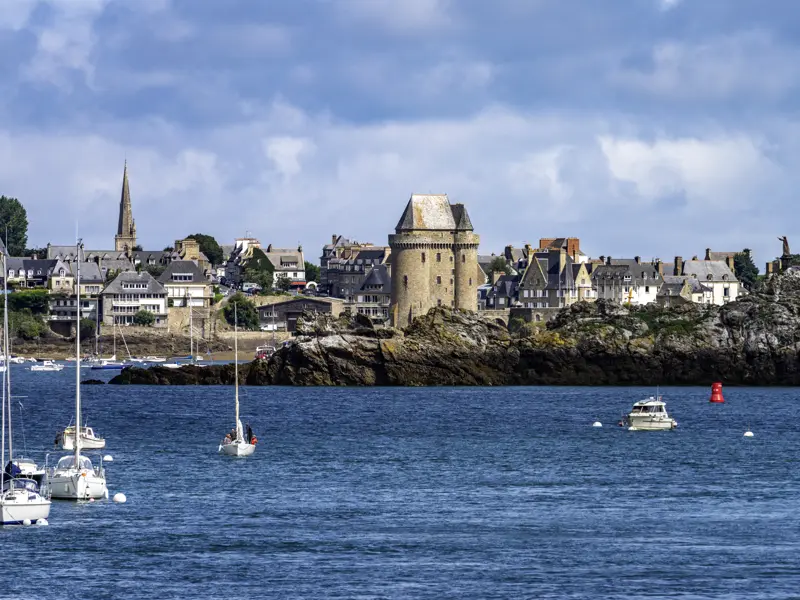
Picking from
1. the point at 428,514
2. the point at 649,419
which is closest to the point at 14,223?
the point at 649,419

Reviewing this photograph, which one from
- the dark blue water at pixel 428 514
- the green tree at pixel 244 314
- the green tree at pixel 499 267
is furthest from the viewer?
the green tree at pixel 499 267

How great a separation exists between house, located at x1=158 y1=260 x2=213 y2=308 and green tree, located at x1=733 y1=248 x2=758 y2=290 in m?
59.9

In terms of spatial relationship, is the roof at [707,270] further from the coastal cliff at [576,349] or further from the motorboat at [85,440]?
the motorboat at [85,440]

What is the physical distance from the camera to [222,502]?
4247cm

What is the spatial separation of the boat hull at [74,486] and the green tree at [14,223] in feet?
489

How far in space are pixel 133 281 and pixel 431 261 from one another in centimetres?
4663

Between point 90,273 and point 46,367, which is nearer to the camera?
point 46,367

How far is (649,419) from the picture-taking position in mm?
65188

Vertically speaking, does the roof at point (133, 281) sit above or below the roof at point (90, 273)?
below

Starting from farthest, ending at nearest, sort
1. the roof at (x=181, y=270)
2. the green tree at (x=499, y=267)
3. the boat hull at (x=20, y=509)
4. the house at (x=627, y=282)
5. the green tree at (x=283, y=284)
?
the green tree at (x=283, y=284)
the green tree at (x=499, y=267)
the roof at (x=181, y=270)
the house at (x=627, y=282)
the boat hull at (x=20, y=509)

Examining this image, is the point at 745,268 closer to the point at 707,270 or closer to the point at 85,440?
the point at 707,270

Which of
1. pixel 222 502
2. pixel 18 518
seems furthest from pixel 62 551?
pixel 222 502

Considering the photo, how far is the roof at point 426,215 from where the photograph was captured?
4656 inches

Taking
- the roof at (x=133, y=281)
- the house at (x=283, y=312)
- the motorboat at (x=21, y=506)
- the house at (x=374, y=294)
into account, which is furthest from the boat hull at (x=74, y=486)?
the house at (x=283, y=312)
